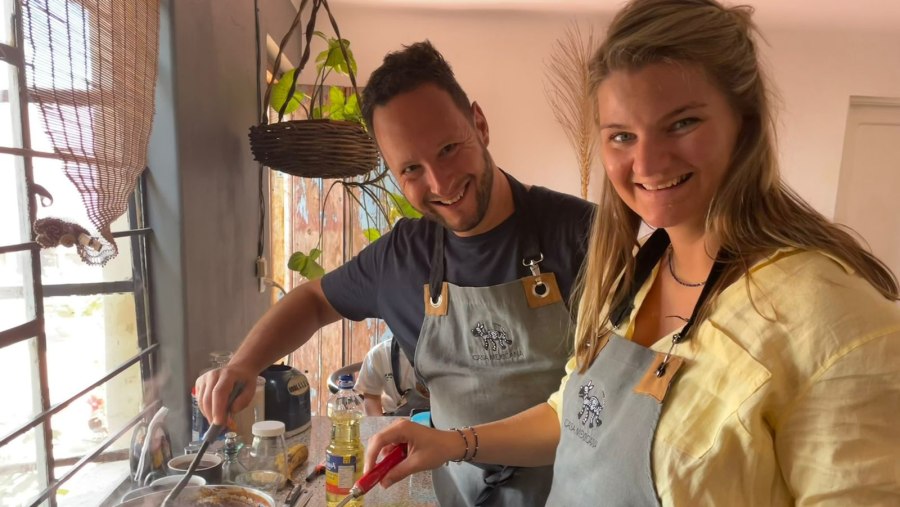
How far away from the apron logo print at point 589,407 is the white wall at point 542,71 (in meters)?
2.64

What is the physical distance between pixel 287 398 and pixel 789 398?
3.44ft

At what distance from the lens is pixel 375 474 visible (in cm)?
85

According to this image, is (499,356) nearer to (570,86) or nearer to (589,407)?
(589,407)

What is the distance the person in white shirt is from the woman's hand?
109cm

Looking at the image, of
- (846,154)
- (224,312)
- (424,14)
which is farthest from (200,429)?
(846,154)

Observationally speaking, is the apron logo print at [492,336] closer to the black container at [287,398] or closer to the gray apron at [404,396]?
the black container at [287,398]

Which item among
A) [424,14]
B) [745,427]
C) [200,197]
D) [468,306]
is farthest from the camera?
[424,14]

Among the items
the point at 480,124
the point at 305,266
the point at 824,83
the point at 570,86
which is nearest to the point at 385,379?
the point at 305,266

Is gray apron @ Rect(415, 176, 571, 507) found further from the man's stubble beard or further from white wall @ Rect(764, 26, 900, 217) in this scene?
white wall @ Rect(764, 26, 900, 217)

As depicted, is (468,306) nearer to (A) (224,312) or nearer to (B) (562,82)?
(A) (224,312)

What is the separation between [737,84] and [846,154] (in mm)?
3669

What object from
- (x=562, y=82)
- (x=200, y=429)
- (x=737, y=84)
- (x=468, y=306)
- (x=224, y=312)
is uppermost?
(x=562, y=82)

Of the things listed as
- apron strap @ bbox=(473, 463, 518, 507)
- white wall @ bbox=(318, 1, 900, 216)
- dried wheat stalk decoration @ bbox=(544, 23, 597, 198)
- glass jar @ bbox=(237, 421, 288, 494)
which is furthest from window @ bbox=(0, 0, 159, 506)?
dried wheat stalk decoration @ bbox=(544, 23, 597, 198)

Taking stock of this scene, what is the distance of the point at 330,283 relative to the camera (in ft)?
4.45
